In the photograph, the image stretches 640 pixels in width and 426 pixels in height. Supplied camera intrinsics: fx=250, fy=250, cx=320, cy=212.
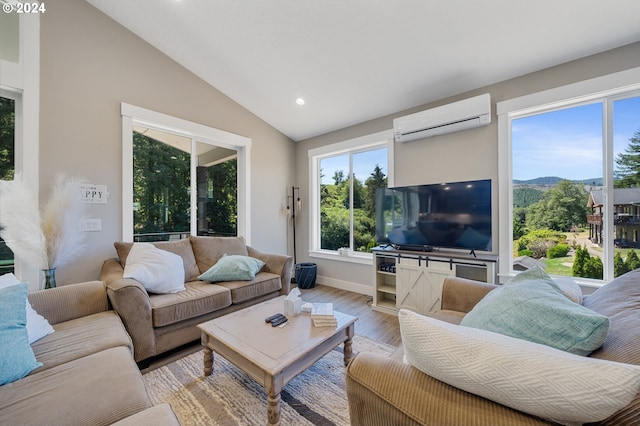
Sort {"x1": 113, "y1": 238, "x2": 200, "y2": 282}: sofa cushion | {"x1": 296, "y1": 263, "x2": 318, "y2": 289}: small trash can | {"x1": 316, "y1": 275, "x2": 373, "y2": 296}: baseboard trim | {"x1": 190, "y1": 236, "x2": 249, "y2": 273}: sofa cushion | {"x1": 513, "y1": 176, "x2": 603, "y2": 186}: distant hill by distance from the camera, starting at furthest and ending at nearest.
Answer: {"x1": 296, "y1": 263, "x2": 318, "y2": 289}: small trash can → {"x1": 316, "y1": 275, "x2": 373, "y2": 296}: baseboard trim → {"x1": 190, "y1": 236, "x2": 249, "y2": 273}: sofa cushion → {"x1": 113, "y1": 238, "x2": 200, "y2": 282}: sofa cushion → {"x1": 513, "y1": 176, "x2": 603, "y2": 186}: distant hill

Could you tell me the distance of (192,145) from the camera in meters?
3.32

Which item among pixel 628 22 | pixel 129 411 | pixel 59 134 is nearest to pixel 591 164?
pixel 628 22

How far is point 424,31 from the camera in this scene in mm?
2146

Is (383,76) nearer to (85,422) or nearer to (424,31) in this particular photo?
(424,31)

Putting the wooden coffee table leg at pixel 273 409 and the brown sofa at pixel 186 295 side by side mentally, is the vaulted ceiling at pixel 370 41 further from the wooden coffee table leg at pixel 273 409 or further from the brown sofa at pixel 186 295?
the wooden coffee table leg at pixel 273 409

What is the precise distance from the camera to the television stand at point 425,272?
255 cm

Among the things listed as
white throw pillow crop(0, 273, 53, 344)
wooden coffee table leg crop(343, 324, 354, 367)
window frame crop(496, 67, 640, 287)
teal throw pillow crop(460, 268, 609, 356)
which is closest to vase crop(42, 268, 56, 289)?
white throw pillow crop(0, 273, 53, 344)

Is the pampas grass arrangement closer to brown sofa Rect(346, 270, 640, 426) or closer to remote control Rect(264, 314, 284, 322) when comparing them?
remote control Rect(264, 314, 284, 322)

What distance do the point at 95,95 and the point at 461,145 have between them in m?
3.90

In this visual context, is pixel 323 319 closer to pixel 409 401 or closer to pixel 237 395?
pixel 237 395

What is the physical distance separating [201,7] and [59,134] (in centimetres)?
176

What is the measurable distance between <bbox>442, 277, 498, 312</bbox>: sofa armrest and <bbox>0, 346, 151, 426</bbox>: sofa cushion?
1816mm

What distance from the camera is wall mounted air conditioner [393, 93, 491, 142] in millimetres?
2555

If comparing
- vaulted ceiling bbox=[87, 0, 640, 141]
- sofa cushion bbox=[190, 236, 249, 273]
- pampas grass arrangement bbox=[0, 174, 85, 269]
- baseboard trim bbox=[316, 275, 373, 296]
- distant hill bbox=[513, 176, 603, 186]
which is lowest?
baseboard trim bbox=[316, 275, 373, 296]
